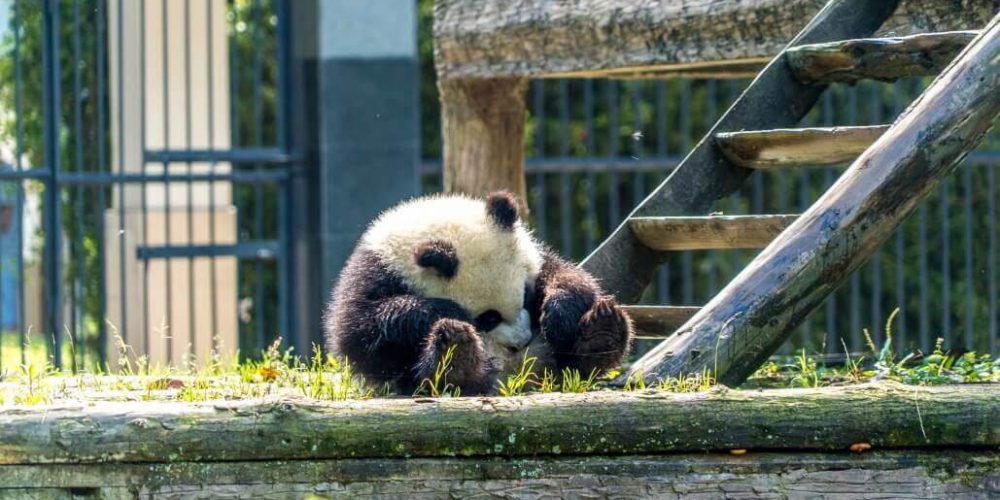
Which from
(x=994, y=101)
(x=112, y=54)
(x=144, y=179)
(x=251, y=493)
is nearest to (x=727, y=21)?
(x=994, y=101)

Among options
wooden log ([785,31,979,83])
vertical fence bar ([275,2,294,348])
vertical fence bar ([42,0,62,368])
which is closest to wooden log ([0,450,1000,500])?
wooden log ([785,31,979,83])

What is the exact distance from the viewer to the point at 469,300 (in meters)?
4.16

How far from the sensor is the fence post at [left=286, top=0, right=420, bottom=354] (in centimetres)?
839

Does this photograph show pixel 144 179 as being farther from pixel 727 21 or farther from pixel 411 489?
pixel 411 489

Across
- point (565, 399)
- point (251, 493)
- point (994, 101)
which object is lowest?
point (251, 493)

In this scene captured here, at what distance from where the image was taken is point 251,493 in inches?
126

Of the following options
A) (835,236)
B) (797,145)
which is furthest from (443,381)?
(797,145)

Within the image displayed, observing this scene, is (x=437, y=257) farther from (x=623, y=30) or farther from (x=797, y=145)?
(x=623, y=30)

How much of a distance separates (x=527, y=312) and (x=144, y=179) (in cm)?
439

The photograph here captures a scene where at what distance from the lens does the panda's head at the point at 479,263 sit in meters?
4.15

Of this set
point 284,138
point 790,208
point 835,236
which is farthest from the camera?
point 790,208

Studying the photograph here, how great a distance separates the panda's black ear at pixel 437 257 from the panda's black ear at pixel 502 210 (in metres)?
0.20

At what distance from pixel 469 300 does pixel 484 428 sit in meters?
1.00

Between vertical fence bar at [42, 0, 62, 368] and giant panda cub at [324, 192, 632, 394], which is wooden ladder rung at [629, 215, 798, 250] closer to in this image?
giant panda cub at [324, 192, 632, 394]
